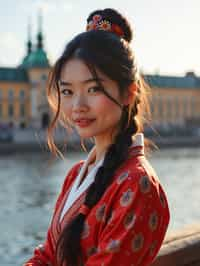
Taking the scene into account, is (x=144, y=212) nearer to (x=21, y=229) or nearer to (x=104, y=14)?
(x=104, y=14)

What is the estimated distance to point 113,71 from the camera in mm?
829

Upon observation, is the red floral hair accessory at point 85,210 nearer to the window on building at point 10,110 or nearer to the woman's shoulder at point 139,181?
the woman's shoulder at point 139,181

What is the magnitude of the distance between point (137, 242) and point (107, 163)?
14cm

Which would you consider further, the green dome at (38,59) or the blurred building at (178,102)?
the blurred building at (178,102)

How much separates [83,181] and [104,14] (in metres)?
0.29

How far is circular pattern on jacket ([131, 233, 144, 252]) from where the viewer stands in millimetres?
751

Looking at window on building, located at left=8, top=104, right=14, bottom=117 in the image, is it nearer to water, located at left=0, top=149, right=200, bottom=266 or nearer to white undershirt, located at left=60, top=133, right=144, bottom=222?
water, located at left=0, top=149, right=200, bottom=266

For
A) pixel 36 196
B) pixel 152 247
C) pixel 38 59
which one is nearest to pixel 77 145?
pixel 36 196

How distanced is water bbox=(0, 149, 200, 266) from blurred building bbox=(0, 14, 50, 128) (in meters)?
13.7

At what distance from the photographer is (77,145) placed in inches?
792

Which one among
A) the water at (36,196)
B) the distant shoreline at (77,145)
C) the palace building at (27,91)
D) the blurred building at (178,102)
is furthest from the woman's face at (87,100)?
the blurred building at (178,102)

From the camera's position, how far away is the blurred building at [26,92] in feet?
99.9

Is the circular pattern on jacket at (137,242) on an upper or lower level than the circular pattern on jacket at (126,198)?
lower

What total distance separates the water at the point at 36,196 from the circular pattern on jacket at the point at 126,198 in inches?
144
